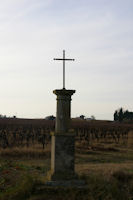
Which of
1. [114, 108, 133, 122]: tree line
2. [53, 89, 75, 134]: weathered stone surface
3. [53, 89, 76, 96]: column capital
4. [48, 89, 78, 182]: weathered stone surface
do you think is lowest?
[48, 89, 78, 182]: weathered stone surface

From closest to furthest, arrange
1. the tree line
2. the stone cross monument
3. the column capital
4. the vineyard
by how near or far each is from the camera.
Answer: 1. the stone cross monument
2. the column capital
3. the vineyard
4. the tree line

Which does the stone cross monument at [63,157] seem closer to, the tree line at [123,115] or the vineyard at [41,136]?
the vineyard at [41,136]

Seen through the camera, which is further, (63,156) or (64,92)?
(64,92)

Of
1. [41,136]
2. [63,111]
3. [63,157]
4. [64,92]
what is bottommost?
[63,157]

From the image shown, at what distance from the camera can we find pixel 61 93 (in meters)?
10.9

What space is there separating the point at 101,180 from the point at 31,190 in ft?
7.13

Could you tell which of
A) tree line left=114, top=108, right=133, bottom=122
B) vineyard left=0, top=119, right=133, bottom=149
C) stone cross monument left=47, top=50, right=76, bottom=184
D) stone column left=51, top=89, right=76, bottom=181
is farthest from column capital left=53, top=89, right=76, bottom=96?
tree line left=114, top=108, right=133, bottom=122

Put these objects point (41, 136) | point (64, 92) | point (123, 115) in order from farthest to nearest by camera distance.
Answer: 1. point (123, 115)
2. point (41, 136)
3. point (64, 92)

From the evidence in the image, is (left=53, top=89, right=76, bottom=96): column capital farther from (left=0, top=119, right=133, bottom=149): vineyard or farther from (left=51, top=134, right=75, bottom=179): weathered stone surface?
(left=0, top=119, right=133, bottom=149): vineyard

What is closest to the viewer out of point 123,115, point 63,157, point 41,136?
point 63,157

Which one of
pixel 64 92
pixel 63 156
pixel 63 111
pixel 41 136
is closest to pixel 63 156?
pixel 63 156

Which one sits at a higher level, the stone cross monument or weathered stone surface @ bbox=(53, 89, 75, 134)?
weathered stone surface @ bbox=(53, 89, 75, 134)

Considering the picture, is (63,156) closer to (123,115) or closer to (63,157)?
(63,157)

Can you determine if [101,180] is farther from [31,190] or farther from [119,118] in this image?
[119,118]
